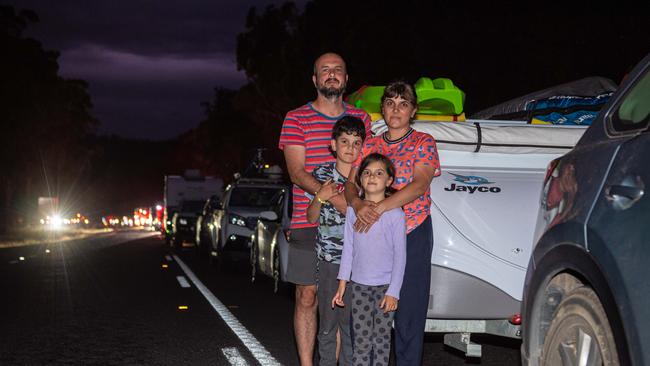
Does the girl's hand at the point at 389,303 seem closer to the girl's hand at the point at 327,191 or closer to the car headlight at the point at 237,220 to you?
the girl's hand at the point at 327,191

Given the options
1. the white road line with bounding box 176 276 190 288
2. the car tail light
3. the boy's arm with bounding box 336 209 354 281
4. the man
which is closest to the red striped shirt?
the man

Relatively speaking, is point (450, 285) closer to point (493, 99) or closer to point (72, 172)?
point (493, 99)

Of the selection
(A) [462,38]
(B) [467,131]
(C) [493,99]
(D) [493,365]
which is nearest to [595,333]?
(B) [467,131]

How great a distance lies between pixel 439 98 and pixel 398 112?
1564 millimetres

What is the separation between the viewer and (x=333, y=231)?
559cm

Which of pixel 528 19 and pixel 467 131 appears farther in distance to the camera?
pixel 528 19

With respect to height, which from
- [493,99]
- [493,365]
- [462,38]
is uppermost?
[462,38]

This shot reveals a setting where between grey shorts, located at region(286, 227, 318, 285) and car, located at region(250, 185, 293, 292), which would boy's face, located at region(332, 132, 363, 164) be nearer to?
grey shorts, located at region(286, 227, 318, 285)

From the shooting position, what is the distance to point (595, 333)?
133 inches

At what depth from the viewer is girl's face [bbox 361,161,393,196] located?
518cm

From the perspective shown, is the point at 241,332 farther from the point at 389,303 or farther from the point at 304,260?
the point at 389,303

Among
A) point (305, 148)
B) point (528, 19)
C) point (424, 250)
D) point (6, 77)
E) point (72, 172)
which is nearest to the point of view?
point (424, 250)

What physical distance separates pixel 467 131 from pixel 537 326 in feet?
7.14

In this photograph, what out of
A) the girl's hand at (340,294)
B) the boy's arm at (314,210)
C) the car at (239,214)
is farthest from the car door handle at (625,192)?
the car at (239,214)
